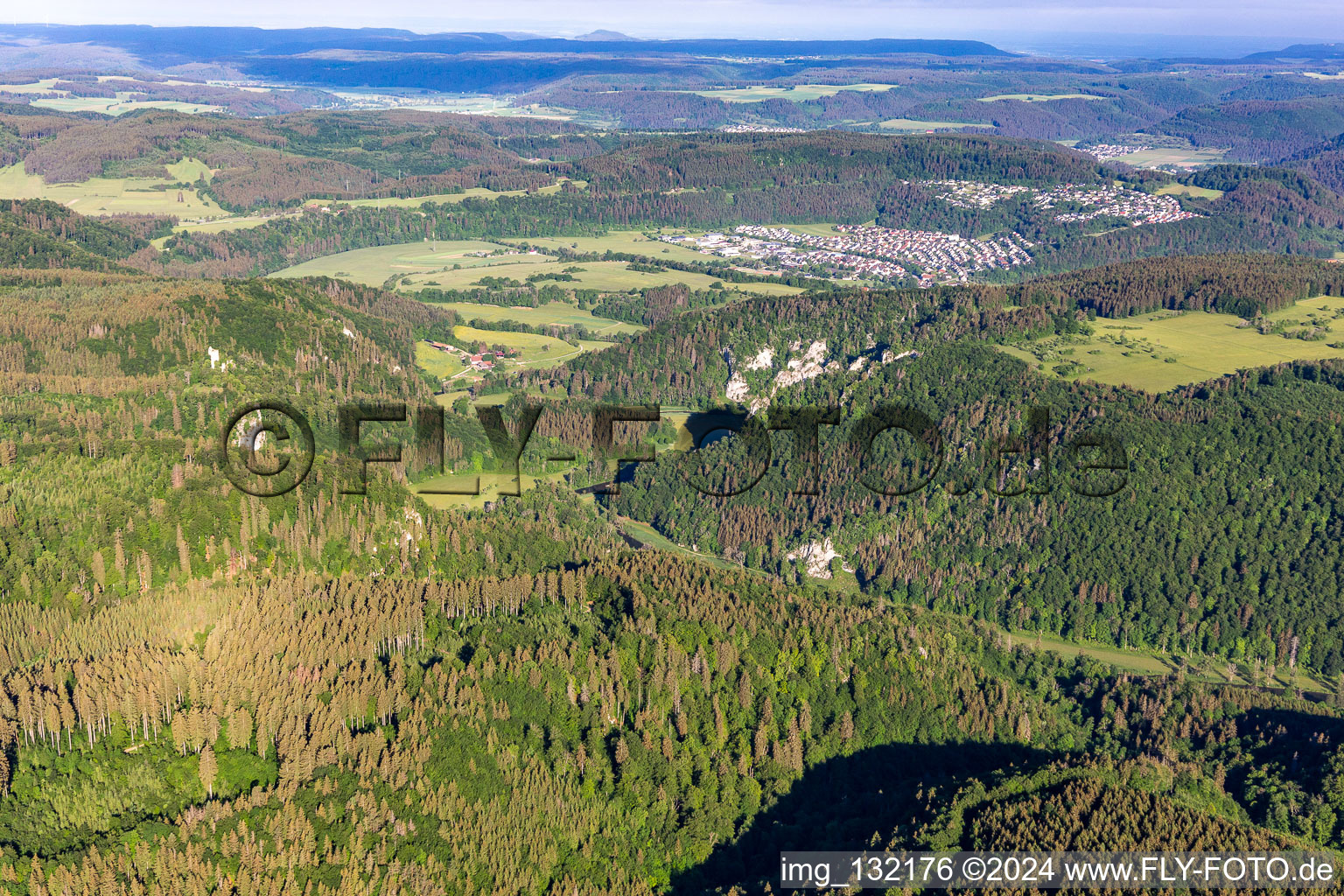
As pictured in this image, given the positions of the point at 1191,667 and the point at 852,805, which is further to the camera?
the point at 1191,667

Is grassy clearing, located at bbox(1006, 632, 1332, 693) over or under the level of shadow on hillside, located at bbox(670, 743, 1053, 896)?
under

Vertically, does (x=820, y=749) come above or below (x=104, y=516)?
below

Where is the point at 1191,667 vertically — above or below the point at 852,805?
below

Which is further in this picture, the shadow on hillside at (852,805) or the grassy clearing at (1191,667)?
the grassy clearing at (1191,667)

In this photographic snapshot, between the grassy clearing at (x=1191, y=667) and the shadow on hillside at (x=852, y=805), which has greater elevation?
the shadow on hillside at (x=852, y=805)

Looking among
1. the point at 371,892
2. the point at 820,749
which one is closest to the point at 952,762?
the point at 820,749

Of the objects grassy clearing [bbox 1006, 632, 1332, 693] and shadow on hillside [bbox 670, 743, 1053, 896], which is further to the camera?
grassy clearing [bbox 1006, 632, 1332, 693]

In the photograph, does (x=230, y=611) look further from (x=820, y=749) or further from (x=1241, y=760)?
(x=1241, y=760)

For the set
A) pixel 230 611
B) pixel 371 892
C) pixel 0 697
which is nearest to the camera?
pixel 371 892
